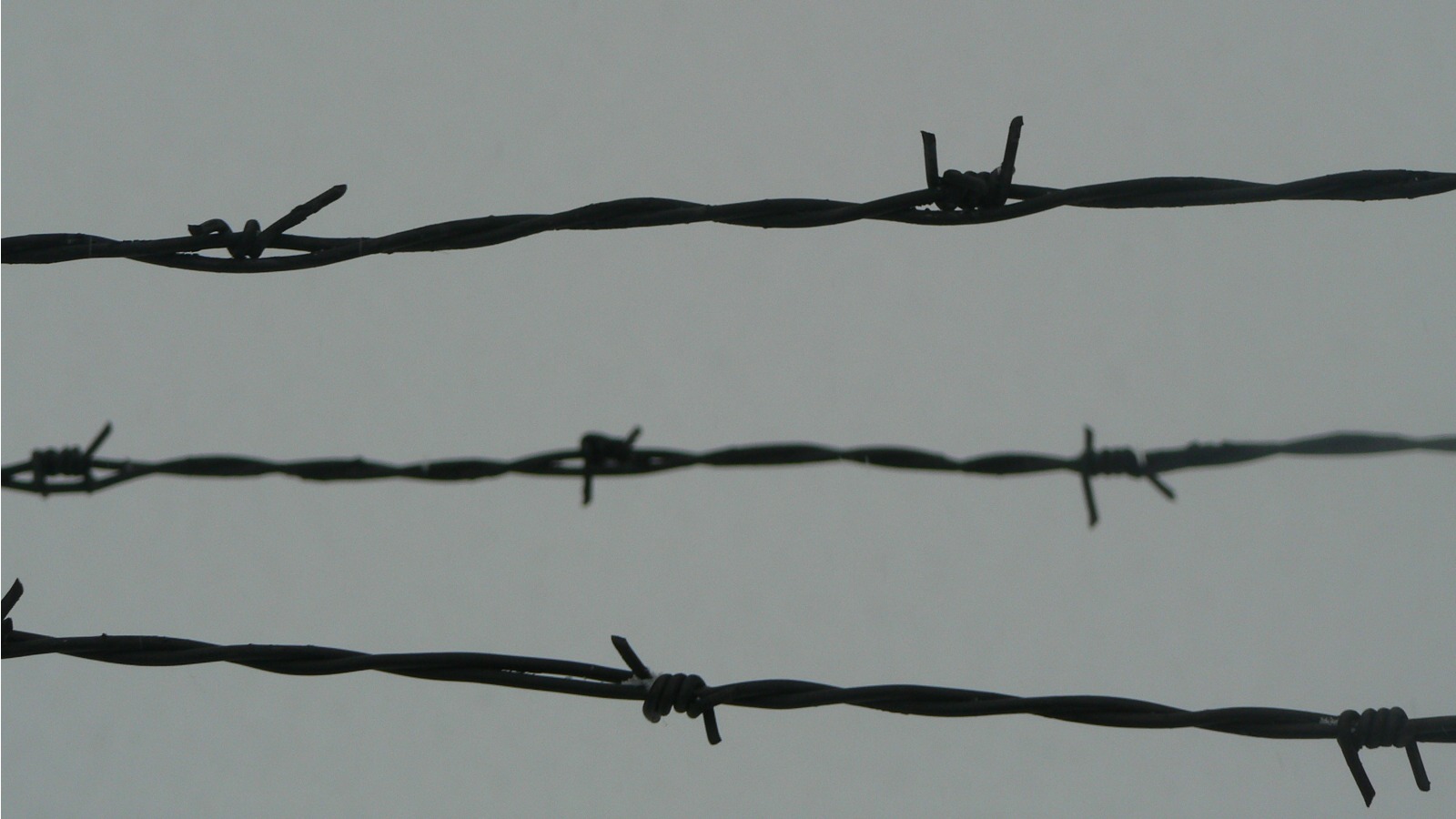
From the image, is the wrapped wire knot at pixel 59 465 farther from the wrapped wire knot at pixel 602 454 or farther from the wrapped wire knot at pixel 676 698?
the wrapped wire knot at pixel 676 698

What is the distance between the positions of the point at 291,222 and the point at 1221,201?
95 cm

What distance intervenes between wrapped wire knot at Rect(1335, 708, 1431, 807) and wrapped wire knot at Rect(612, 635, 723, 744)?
0.58 meters

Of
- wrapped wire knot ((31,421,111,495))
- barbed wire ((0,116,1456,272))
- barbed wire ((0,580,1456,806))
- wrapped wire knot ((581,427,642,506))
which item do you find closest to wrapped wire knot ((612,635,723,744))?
barbed wire ((0,580,1456,806))

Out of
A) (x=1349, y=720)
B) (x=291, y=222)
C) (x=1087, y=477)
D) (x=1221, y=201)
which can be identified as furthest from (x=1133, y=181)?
(x=291, y=222)

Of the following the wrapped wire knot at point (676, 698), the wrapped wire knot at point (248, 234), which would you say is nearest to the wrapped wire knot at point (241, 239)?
the wrapped wire knot at point (248, 234)

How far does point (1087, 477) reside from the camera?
166 centimetres

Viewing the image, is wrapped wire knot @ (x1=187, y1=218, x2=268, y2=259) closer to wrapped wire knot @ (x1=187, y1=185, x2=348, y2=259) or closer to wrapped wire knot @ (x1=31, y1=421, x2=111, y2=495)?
wrapped wire knot @ (x1=187, y1=185, x2=348, y2=259)

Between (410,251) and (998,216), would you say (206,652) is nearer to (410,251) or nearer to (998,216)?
(410,251)

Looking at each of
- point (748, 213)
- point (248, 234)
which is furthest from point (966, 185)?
point (248, 234)

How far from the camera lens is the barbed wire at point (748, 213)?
1.09m

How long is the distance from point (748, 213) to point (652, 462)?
3.27 feet

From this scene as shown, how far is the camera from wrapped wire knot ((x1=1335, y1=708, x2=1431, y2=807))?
1.06 m

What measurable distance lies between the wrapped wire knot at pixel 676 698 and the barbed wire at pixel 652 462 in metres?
0.66

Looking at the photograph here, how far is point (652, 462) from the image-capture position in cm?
210
